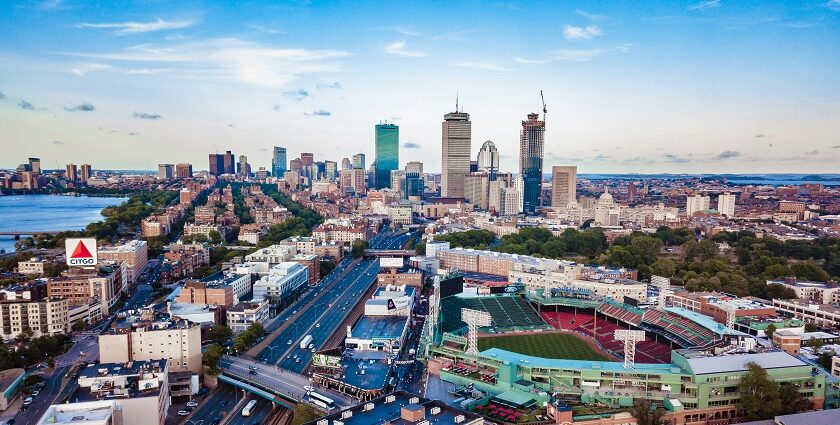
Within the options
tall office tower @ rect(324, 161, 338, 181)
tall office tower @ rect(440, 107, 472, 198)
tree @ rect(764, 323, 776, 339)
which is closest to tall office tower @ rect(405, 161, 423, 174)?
tall office tower @ rect(440, 107, 472, 198)

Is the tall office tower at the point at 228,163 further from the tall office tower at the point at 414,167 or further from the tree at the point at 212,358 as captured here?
the tree at the point at 212,358

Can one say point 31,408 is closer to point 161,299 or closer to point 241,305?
point 241,305

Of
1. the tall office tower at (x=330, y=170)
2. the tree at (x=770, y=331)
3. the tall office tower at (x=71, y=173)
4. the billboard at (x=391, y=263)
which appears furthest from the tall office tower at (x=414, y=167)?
the tree at (x=770, y=331)

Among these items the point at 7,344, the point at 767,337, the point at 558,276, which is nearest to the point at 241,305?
the point at 7,344

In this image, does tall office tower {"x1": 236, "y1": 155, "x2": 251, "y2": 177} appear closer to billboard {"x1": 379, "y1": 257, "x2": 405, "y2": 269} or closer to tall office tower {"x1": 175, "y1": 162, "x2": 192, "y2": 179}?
tall office tower {"x1": 175, "y1": 162, "x2": 192, "y2": 179}

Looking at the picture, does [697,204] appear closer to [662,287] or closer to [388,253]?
[388,253]

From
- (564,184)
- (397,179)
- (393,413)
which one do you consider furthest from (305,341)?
(397,179)
